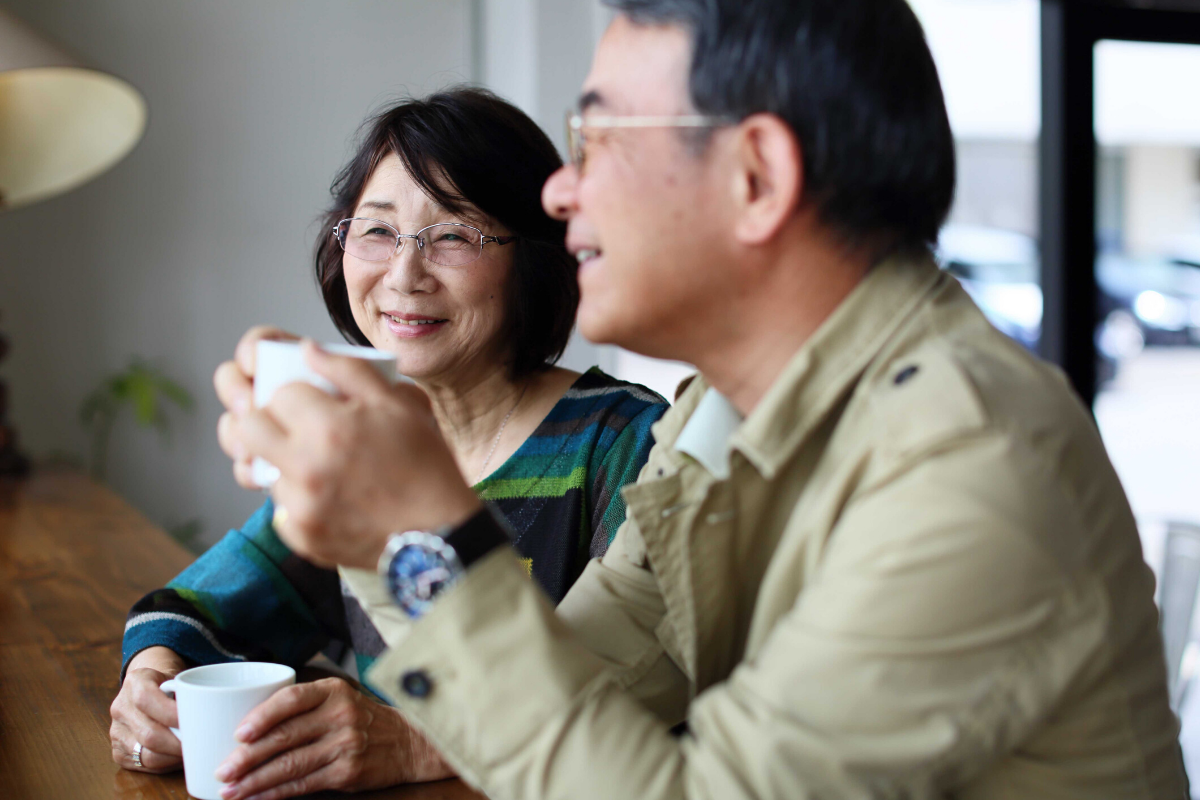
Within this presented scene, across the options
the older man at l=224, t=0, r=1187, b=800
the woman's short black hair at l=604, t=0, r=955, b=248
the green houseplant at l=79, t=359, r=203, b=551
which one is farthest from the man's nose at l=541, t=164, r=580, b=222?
the green houseplant at l=79, t=359, r=203, b=551

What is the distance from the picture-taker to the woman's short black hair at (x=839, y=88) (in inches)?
30.7

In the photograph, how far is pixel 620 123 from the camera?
2.82ft

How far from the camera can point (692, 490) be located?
92cm

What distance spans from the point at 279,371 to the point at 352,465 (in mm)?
113

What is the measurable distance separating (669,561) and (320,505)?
1.02 ft

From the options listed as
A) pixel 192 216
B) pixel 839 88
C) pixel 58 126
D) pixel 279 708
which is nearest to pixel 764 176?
pixel 839 88

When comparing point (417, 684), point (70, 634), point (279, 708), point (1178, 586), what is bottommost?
point (1178, 586)

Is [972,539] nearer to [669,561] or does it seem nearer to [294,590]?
[669,561]

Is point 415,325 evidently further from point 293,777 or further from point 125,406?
point 125,406

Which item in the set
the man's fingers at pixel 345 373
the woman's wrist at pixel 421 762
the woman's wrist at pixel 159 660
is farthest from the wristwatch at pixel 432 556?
the woman's wrist at pixel 159 660

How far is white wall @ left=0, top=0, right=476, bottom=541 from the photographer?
3.46m

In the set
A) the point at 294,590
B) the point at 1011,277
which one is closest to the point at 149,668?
the point at 294,590

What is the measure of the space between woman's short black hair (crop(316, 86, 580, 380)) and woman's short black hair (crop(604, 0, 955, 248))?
27.4 inches

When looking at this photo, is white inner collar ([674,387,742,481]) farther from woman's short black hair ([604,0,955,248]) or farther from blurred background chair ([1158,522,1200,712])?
blurred background chair ([1158,522,1200,712])
